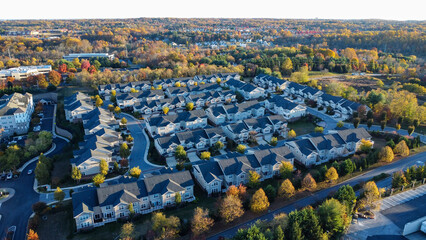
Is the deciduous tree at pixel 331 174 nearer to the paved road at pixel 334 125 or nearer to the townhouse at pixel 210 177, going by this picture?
the townhouse at pixel 210 177

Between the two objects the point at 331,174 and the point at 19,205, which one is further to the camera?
the point at 331,174

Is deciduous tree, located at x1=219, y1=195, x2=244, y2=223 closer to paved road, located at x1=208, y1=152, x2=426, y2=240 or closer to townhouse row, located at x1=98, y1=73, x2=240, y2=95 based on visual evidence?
paved road, located at x1=208, y1=152, x2=426, y2=240

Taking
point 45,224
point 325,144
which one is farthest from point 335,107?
point 45,224

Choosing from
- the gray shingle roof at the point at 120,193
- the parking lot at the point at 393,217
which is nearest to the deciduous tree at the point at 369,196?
the parking lot at the point at 393,217

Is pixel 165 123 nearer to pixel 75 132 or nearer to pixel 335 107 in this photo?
pixel 75 132

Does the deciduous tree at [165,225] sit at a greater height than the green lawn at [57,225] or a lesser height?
greater

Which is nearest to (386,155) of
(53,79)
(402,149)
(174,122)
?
(402,149)

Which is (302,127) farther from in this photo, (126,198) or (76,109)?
(76,109)
